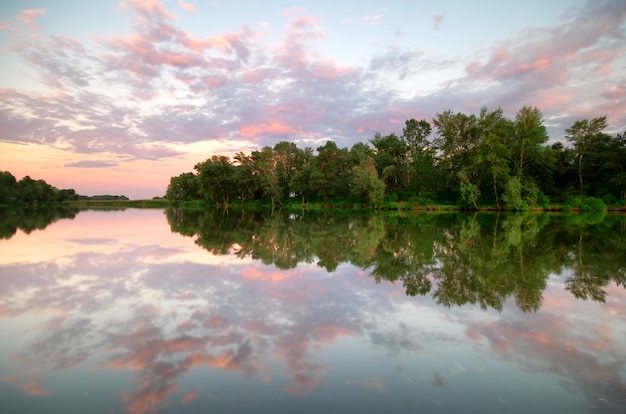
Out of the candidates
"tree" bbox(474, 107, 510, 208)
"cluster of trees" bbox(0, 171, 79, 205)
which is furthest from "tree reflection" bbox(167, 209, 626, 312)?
"cluster of trees" bbox(0, 171, 79, 205)

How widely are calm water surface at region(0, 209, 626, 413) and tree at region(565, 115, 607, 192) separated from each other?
5381cm

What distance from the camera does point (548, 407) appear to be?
12.8 feet

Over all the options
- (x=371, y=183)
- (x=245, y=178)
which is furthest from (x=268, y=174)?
(x=371, y=183)

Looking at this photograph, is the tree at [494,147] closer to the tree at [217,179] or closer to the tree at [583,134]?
the tree at [583,134]

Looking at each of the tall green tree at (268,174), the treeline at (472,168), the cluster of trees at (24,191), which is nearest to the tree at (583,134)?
the treeline at (472,168)

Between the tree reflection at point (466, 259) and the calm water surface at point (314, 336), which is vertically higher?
the calm water surface at point (314, 336)

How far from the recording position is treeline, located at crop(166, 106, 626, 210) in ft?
166

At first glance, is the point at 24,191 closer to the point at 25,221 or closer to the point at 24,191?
the point at 24,191

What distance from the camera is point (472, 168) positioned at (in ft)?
170

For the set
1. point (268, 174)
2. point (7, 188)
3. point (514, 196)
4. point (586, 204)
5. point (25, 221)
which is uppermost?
point (268, 174)

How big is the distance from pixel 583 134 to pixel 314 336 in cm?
6517

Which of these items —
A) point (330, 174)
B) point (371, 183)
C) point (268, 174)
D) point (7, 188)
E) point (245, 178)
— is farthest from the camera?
point (7, 188)

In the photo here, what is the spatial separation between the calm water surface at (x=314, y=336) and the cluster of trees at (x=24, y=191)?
11662cm

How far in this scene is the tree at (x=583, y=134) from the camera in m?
53.5
